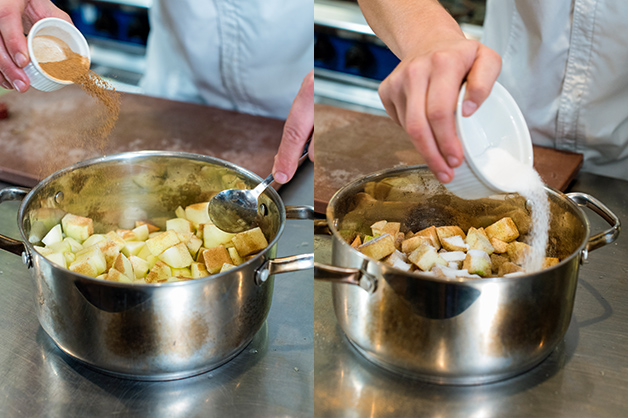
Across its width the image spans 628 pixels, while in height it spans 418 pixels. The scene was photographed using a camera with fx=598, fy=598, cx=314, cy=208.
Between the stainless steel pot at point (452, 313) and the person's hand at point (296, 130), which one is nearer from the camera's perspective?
the stainless steel pot at point (452, 313)

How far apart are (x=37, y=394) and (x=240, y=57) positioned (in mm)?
731

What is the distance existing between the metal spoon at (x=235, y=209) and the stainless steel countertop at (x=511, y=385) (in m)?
0.13

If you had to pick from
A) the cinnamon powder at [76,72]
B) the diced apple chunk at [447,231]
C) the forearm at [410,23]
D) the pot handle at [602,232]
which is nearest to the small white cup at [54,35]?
the cinnamon powder at [76,72]

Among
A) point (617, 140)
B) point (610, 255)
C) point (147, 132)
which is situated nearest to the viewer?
point (610, 255)

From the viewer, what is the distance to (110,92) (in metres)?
0.94

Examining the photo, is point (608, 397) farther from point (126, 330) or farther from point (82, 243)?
point (82, 243)

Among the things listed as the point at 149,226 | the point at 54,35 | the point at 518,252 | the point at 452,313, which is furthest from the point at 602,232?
the point at 54,35

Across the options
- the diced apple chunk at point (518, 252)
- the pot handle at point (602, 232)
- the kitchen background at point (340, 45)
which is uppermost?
the pot handle at point (602, 232)

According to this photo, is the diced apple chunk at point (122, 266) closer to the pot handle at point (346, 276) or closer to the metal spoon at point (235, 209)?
the metal spoon at point (235, 209)

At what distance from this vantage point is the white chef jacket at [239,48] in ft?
3.50

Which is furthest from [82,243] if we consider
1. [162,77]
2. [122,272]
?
[162,77]

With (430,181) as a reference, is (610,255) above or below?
below

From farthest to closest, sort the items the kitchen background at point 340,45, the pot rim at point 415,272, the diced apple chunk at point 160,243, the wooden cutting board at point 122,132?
the kitchen background at point 340,45 < the wooden cutting board at point 122,132 < the diced apple chunk at point 160,243 < the pot rim at point 415,272

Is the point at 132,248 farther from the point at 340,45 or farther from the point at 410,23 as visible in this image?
the point at 340,45
